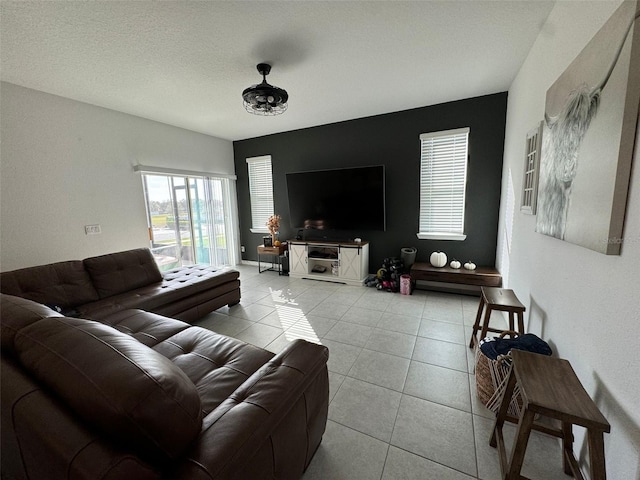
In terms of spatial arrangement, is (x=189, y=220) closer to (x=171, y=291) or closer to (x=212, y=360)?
(x=171, y=291)

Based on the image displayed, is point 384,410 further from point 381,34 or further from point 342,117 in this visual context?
point 342,117

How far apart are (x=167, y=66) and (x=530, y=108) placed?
3.41 metres

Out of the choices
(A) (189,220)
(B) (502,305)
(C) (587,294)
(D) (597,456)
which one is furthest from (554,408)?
(A) (189,220)

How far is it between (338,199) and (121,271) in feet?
10.0

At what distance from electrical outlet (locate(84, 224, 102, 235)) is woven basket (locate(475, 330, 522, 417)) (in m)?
4.40

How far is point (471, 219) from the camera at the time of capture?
366 cm

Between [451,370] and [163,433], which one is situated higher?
[163,433]

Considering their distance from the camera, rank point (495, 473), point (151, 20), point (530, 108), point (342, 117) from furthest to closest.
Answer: point (342, 117) → point (530, 108) → point (151, 20) → point (495, 473)

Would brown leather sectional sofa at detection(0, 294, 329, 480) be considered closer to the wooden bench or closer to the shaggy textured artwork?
the shaggy textured artwork

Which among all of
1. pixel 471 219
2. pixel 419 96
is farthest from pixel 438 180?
pixel 419 96

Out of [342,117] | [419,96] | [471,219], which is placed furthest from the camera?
[342,117]

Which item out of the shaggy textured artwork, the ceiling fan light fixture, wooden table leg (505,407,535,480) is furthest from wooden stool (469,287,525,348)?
the ceiling fan light fixture

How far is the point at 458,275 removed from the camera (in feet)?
11.0

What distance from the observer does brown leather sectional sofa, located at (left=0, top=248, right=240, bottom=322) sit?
7.29 ft
